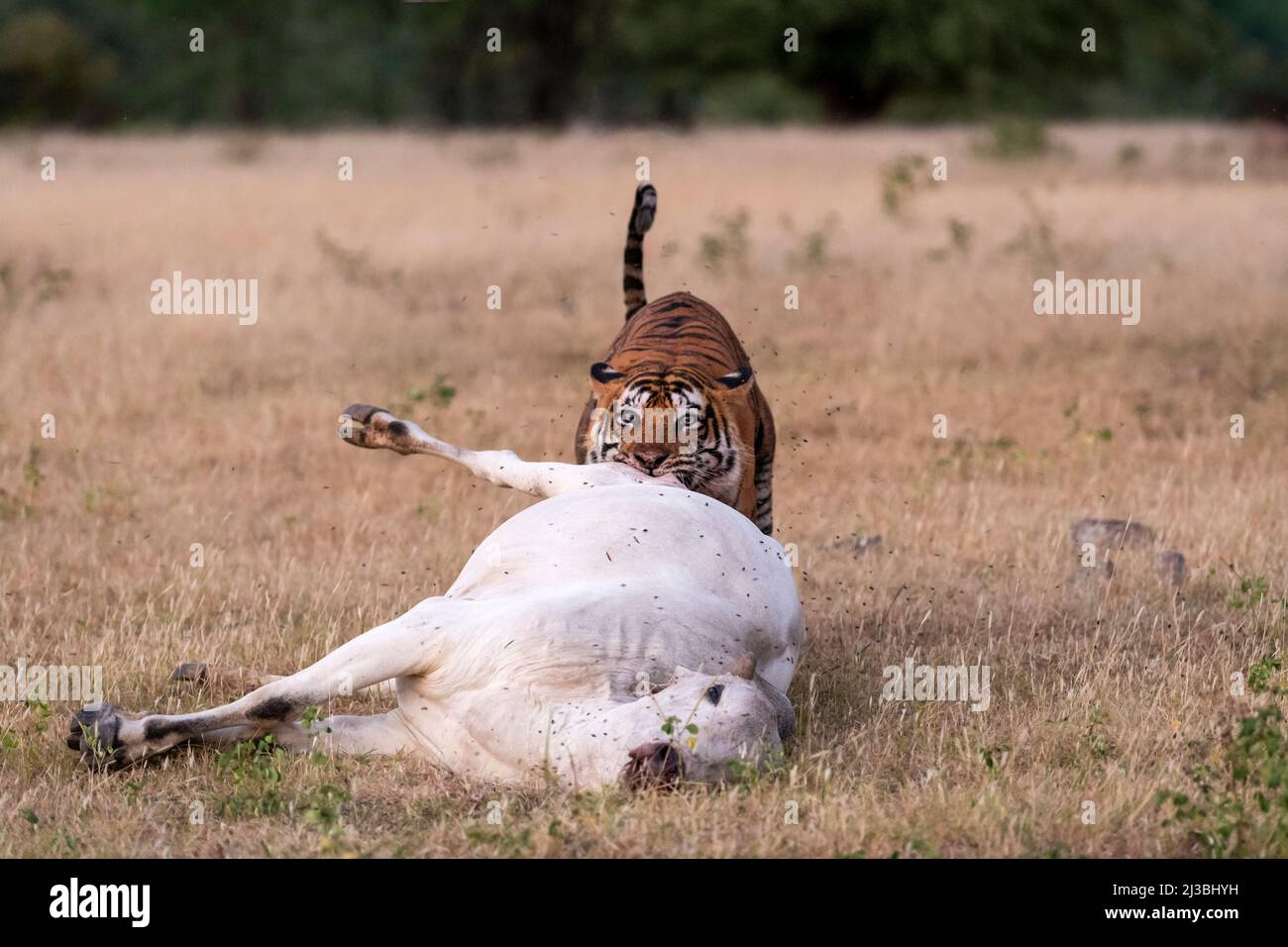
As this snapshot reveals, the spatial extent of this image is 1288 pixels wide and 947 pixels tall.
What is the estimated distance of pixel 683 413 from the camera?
20.7 feet

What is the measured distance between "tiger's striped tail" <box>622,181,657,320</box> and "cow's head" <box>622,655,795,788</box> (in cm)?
325

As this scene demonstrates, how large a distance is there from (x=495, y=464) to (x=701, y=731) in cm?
200

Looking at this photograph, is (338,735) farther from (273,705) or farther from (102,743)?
(102,743)

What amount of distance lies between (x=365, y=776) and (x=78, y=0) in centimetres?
4822

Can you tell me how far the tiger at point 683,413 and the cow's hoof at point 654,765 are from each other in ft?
5.87

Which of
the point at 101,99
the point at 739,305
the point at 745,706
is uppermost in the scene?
the point at 101,99

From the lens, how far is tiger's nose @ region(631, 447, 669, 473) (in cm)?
604

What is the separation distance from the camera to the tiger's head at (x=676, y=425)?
20.1 ft

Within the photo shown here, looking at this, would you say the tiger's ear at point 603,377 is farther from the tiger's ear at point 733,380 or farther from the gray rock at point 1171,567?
the gray rock at point 1171,567

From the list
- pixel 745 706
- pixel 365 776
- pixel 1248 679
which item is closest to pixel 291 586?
pixel 365 776

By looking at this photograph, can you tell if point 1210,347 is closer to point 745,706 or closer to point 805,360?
point 805,360

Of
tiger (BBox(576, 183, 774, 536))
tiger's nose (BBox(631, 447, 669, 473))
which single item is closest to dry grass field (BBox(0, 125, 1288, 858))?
tiger (BBox(576, 183, 774, 536))

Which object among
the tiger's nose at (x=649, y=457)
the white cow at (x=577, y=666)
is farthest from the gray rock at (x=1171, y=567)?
the white cow at (x=577, y=666)

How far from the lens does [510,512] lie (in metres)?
8.30
